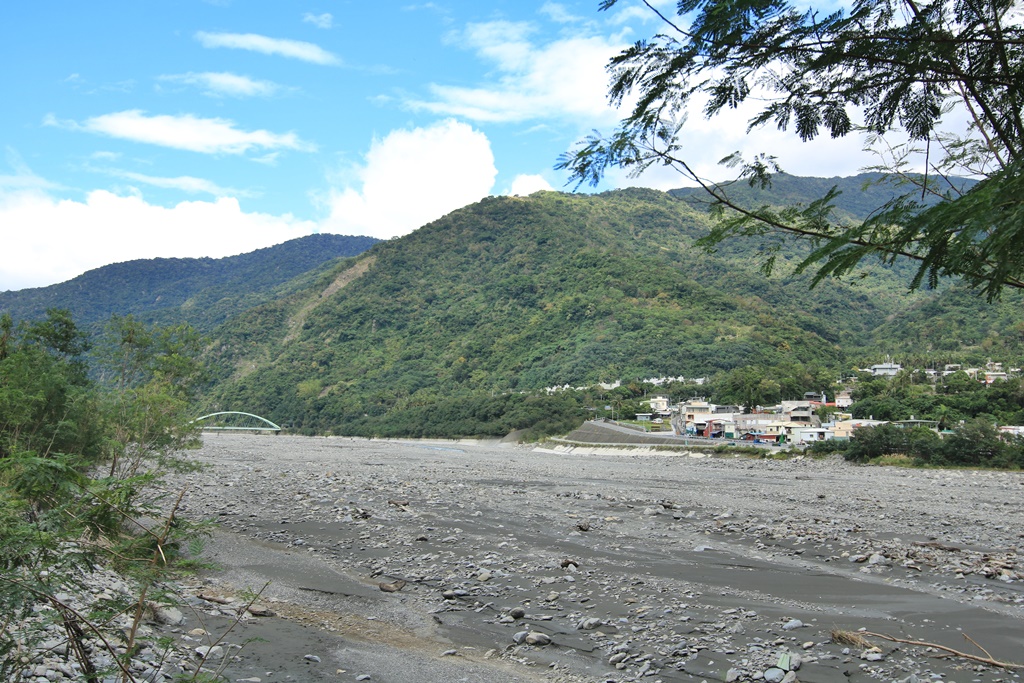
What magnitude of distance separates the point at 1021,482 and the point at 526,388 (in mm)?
74397

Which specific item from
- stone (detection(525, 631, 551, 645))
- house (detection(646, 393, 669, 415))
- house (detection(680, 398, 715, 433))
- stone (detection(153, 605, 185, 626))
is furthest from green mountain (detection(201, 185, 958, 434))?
stone (detection(525, 631, 551, 645))

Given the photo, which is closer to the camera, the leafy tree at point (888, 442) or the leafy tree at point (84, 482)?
the leafy tree at point (84, 482)

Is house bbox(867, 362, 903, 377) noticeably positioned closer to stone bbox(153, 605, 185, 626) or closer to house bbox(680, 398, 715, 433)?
house bbox(680, 398, 715, 433)

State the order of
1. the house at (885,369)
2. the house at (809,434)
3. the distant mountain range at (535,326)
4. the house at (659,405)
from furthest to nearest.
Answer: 1. the distant mountain range at (535,326)
2. the house at (885,369)
3. the house at (659,405)
4. the house at (809,434)

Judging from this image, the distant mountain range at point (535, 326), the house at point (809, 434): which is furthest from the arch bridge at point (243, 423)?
the house at point (809, 434)

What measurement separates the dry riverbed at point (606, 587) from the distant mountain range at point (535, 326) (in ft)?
181

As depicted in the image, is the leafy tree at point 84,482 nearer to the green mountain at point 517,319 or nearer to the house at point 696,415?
the house at point 696,415

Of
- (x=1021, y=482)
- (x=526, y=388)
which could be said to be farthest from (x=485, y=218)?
(x=1021, y=482)

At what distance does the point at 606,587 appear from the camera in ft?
33.9

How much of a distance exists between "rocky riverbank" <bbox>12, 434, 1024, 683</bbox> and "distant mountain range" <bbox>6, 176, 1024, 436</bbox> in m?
54.9

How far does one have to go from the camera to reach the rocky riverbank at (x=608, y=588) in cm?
726

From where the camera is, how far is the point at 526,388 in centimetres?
10006

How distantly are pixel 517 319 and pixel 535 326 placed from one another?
622 centimetres

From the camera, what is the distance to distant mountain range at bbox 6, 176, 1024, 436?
8906 centimetres
